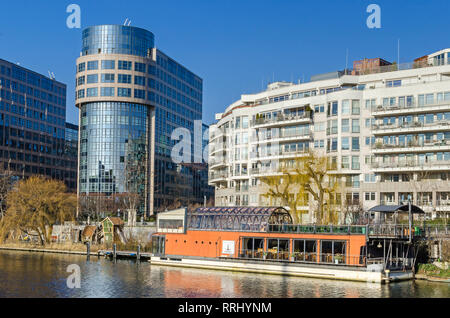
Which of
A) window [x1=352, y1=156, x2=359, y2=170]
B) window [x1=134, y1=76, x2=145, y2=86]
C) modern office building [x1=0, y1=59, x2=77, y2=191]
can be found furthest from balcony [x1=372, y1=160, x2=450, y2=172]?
modern office building [x1=0, y1=59, x2=77, y2=191]

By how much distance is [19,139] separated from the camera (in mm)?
169500

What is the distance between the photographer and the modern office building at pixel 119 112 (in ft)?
463

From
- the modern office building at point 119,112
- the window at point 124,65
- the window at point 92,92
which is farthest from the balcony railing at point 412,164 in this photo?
the window at point 92,92

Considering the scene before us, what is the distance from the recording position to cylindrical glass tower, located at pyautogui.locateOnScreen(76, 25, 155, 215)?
140875 millimetres

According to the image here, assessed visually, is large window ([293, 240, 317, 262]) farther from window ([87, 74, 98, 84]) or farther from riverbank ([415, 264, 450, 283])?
window ([87, 74, 98, 84])

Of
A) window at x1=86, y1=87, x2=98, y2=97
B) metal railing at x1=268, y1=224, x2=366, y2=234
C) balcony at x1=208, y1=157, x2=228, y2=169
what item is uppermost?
window at x1=86, y1=87, x2=98, y2=97

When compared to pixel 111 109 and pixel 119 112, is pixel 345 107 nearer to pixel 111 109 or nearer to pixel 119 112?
pixel 119 112

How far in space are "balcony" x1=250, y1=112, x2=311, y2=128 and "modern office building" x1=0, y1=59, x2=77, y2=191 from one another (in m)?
87.9

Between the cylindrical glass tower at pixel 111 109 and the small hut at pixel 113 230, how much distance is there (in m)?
43.4

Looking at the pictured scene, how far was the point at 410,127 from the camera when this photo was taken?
274ft

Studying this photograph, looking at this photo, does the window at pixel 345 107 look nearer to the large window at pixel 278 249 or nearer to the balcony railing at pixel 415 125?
the balcony railing at pixel 415 125

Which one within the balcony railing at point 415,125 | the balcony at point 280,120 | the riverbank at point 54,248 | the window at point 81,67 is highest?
the window at point 81,67
